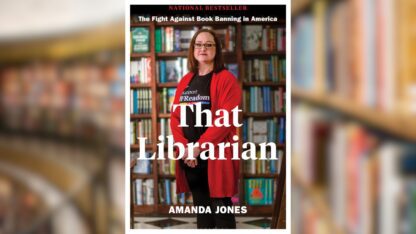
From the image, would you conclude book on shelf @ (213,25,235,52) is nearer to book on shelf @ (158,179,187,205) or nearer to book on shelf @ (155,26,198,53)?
book on shelf @ (155,26,198,53)

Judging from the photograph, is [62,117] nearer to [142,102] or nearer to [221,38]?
[142,102]

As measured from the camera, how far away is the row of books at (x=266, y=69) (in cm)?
237

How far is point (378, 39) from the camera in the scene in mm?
1712

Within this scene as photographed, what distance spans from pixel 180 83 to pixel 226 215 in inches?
25.5

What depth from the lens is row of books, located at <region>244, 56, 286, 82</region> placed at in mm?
2367

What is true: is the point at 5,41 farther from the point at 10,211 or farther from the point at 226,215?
the point at 226,215

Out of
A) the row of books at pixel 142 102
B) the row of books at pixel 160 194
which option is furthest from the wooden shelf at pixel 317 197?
the row of books at pixel 142 102

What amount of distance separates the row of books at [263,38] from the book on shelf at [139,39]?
17.9 inches

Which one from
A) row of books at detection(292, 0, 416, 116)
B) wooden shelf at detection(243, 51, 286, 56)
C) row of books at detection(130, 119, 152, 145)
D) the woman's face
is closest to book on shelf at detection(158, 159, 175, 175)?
row of books at detection(130, 119, 152, 145)

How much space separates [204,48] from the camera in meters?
2.39

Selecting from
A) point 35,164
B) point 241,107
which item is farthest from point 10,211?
point 241,107

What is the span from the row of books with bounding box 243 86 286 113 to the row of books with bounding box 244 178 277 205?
332 millimetres

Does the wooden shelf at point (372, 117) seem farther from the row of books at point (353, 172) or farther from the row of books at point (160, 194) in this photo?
the row of books at point (160, 194)

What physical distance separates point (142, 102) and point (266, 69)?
1.93 feet
